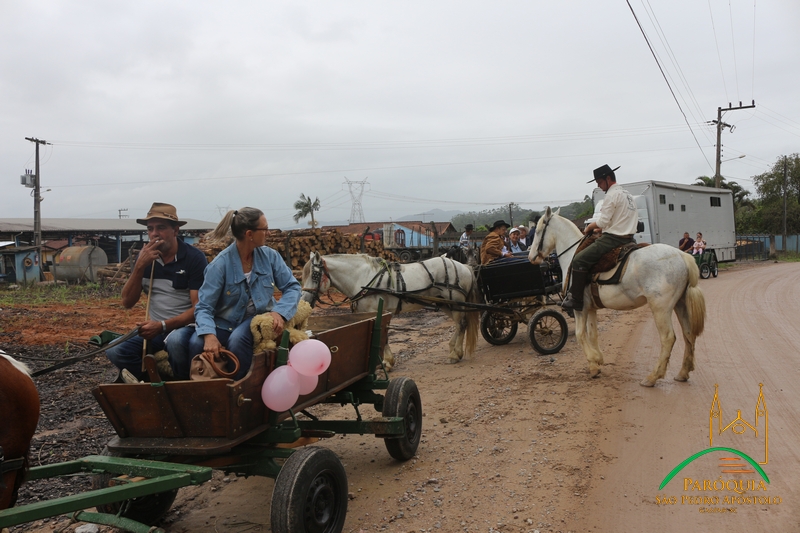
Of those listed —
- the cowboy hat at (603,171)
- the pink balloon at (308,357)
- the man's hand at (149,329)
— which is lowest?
the pink balloon at (308,357)

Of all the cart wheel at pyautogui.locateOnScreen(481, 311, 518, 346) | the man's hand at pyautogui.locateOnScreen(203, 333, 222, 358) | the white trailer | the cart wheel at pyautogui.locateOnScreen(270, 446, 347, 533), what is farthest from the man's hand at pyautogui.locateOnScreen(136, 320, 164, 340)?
the white trailer

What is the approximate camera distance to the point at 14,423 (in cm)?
293

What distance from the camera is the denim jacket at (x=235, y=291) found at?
145 inches

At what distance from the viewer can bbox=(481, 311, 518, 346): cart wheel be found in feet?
32.3

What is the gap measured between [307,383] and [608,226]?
200 inches

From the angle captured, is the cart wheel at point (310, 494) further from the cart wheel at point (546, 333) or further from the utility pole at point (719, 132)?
the utility pole at point (719, 132)

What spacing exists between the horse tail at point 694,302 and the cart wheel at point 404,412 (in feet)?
12.4

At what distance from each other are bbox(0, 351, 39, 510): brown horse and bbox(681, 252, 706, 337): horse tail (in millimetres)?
6590

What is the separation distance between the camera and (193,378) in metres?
3.28

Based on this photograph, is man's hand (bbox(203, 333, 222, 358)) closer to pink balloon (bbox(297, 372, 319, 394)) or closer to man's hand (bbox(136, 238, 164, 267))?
pink balloon (bbox(297, 372, 319, 394))

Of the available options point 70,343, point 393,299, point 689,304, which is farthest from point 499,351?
point 70,343

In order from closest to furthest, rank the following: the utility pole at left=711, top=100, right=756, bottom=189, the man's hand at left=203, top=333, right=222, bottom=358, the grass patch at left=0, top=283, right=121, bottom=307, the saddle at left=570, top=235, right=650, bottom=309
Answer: the man's hand at left=203, top=333, right=222, bottom=358
the saddle at left=570, top=235, right=650, bottom=309
the grass patch at left=0, top=283, right=121, bottom=307
the utility pole at left=711, top=100, right=756, bottom=189

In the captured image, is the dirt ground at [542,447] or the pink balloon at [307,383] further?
the dirt ground at [542,447]

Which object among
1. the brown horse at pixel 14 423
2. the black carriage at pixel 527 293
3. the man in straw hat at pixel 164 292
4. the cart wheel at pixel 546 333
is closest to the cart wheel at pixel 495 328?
the black carriage at pixel 527 293
